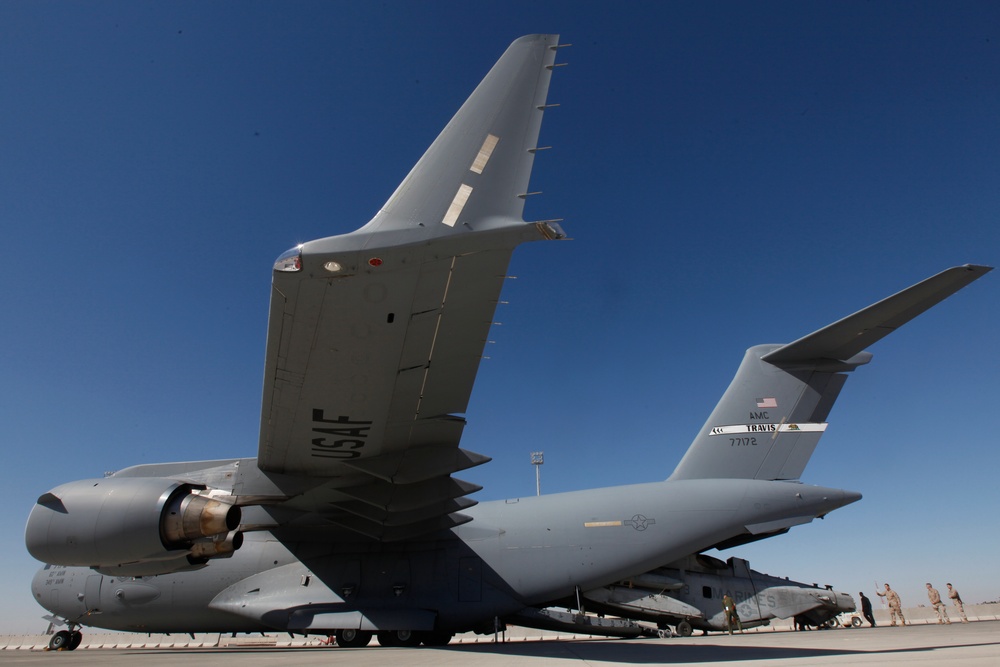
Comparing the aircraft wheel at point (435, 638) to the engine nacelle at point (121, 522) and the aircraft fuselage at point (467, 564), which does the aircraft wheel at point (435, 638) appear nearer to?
the aircraft fuselage at point (467, 564)

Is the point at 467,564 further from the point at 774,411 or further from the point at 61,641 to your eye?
the point at 61,641

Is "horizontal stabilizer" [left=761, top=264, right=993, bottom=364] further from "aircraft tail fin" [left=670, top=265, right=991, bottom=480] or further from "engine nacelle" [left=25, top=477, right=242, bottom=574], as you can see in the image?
"engine nacelle" [left=25, top=477, right=242, bottom=574]

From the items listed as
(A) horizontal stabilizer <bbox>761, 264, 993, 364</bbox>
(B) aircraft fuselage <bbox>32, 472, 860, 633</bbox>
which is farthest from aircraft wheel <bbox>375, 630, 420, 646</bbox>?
(A) horizontal stabilizer <bbox>761, 264, 993, 364</bbox>

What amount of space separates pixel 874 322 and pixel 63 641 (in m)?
13.4

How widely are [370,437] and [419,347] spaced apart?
4.84 ft

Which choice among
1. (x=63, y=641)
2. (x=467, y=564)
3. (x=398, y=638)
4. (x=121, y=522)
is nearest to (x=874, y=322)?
(x=467, y=564)

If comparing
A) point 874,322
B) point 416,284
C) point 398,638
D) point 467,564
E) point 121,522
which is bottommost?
point 398,638

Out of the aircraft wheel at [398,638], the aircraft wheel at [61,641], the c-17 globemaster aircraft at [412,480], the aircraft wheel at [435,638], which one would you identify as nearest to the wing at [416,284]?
the c-17 globemaster aircraft at [412,480]

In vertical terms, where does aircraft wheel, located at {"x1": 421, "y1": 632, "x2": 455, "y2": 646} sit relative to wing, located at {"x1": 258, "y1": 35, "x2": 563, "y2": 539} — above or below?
below

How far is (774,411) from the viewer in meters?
9.07

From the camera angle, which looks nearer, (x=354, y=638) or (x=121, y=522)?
(x=121, y=522)

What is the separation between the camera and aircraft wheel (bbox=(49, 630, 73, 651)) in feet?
32.1

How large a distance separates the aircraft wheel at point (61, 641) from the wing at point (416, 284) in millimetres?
7636

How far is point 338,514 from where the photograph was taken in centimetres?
826
